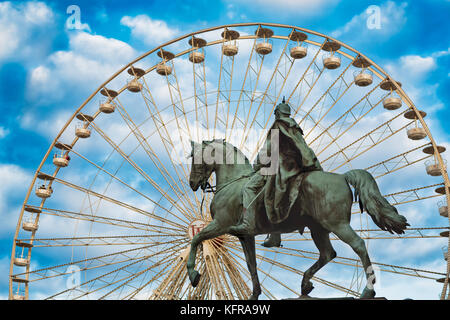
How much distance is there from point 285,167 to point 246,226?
3.57 ft

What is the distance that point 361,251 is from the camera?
855cm

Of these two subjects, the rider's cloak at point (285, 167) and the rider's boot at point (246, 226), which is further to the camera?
the rider's boot at point (246, 226)

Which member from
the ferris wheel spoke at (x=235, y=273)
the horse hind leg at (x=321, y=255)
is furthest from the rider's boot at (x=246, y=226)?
the ferris wheel spoke at (x=235, y=273)

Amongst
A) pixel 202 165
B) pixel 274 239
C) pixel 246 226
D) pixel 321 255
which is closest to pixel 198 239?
pixel 246 226

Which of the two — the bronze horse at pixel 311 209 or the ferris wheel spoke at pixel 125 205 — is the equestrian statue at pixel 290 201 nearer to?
the bronze horse at pixel 311 209

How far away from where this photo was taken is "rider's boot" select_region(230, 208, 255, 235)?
969 centimetres

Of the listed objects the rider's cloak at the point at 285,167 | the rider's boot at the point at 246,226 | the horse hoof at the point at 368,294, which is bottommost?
the horse hoof at the point at 368,294

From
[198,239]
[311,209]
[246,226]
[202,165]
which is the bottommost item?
[198,239]

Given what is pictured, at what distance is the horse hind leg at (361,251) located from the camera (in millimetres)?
8461

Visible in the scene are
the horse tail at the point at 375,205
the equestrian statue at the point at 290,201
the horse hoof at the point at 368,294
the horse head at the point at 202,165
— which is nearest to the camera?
the horse hoof at the point at 368,294

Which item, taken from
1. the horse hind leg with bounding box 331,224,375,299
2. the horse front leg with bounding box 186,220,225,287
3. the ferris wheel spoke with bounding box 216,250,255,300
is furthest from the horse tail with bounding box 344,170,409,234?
the ferris wheel spoke with bounding box 216,250,255,300

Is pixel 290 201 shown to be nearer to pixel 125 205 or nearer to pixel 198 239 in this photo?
pixel 198 239
